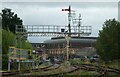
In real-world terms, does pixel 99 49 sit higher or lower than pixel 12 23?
lower

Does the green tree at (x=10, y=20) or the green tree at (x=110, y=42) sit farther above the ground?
the green tree at (x=10, y=20)

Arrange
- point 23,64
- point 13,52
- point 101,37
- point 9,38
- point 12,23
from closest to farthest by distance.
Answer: point 13,52 → point 23,64 → point 9,38 → point 101,37 → point 12,23

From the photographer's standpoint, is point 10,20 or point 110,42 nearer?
point 110,42

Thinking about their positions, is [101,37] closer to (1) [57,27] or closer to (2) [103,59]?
(2) [103,59]

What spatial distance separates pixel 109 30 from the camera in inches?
2152

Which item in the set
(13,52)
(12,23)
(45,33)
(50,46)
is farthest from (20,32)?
(50,46)

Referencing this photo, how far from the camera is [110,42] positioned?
5166 centimetres

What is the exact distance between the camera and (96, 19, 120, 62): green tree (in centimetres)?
5109

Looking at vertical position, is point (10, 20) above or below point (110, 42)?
above

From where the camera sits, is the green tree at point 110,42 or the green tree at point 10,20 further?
the green tree at point 10,20

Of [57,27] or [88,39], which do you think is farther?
[88,39]

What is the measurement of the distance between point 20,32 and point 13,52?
467 inches

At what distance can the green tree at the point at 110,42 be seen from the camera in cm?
5109

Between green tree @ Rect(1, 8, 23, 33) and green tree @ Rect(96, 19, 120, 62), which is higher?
green tree @ Rect(1, 8, 23, 33)
